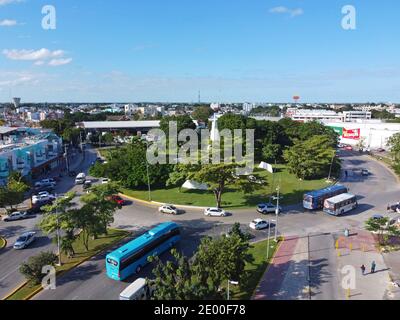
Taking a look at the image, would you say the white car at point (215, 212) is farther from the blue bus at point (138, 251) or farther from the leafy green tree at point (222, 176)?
the blue bus at point (138, 251)

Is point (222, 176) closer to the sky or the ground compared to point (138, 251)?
closer to the sky

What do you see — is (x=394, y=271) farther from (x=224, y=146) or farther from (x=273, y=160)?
(x=273, y=160)

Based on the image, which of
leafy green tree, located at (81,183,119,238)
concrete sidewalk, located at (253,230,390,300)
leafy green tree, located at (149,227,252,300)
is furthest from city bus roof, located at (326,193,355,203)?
leafy green tree, located at (81,183,119,238)

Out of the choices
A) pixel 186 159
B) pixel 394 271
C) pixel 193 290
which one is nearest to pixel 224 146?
pixel 186 159

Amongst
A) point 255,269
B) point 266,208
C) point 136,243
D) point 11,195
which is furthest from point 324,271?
point 11,195

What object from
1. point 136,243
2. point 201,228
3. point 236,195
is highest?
point 136,243

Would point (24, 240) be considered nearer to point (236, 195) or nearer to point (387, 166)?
point (236, 195)
